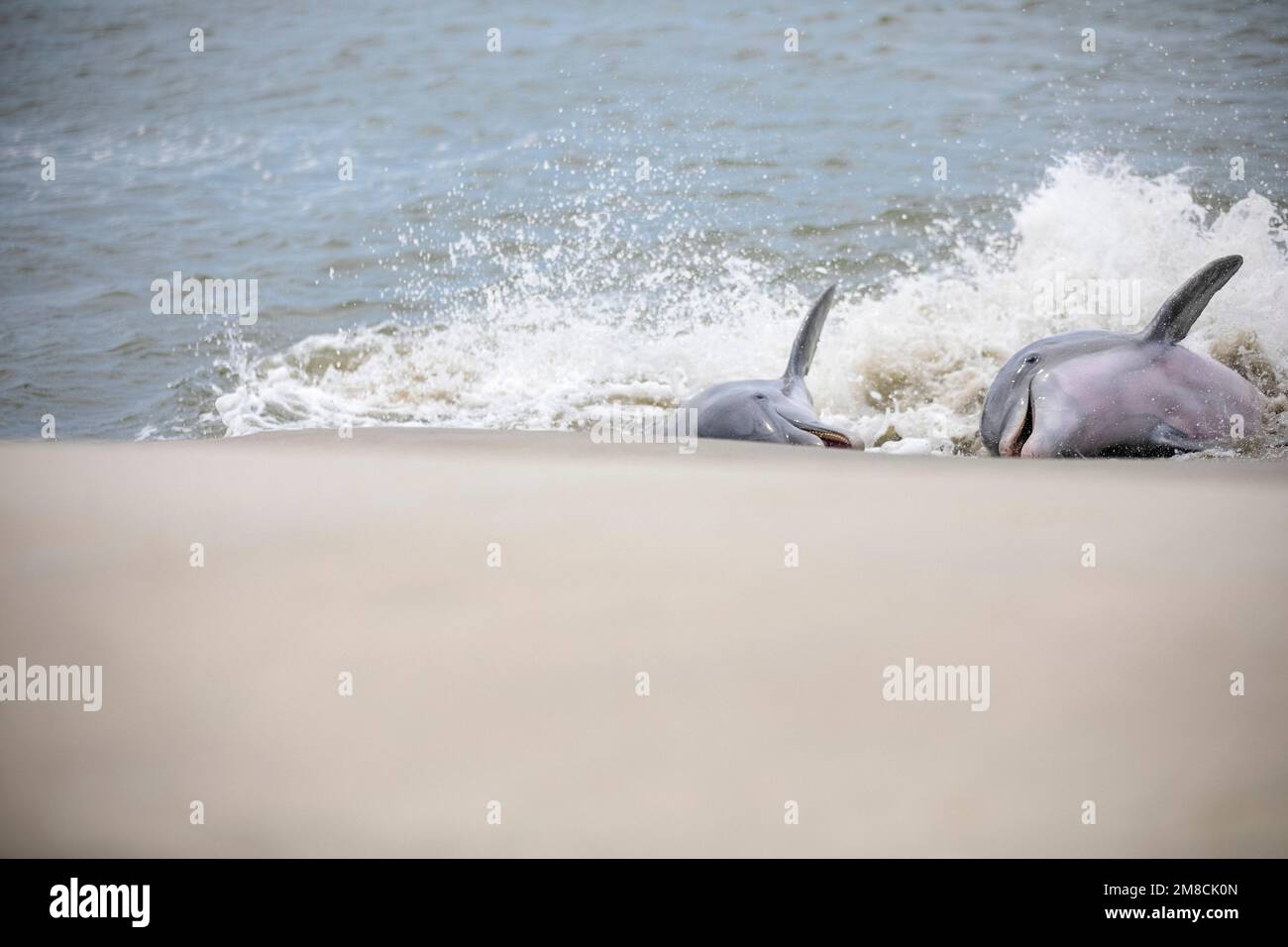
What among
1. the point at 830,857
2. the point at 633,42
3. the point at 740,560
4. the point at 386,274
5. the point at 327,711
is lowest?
the point at 830,857

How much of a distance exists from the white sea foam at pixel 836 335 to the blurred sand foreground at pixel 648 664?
2.25 metres

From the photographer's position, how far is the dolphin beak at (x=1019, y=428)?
4.25 metres

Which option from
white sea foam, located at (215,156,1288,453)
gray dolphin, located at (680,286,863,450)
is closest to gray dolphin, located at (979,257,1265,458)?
white sea foam, located at (215,156,1288,453)

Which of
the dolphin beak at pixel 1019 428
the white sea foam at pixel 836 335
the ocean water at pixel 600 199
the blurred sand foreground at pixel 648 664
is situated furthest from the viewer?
the ocean water at pixel 600 199

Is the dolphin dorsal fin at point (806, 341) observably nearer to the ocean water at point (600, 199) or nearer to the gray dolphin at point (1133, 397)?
the ocean water at point (600, 199)

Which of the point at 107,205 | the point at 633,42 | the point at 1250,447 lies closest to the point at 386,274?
the point at 107,205

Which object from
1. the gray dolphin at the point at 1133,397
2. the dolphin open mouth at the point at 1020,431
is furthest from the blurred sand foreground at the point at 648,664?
the dolphin open mouth at the point at 1020,431

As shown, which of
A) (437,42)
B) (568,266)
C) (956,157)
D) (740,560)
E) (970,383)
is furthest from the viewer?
(437,42)

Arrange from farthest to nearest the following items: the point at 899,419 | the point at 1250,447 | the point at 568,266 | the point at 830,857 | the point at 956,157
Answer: the point at 956,157 → the point at 568,266 → the point at 899,419 → the point at 1250,447 → the point at 830,857

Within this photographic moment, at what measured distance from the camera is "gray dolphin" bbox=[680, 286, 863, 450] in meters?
4.34

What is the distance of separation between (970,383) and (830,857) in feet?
13.0

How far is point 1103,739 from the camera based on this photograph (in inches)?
79.4

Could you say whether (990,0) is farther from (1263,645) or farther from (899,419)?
(1263,645)

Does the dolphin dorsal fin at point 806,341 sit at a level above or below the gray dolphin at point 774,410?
above
